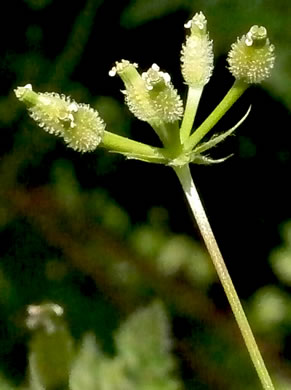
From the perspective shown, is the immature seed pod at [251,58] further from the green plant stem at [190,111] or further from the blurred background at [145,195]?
the blurred background at [145,195]

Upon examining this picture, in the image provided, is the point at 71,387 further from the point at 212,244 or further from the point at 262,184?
the point at 262,184

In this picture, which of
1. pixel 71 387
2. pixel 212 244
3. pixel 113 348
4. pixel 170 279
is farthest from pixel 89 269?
pixel 212 244

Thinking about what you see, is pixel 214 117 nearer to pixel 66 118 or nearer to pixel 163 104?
pixel 163 104

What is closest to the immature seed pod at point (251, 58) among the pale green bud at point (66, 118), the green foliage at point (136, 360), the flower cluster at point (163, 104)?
the flower cluster at point (163, 104)

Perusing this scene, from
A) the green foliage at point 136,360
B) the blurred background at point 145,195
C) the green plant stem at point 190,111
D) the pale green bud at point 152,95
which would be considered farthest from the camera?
the blurred background at point 145,195

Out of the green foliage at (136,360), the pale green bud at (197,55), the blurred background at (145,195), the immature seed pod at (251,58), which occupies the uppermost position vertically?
the blurred background at (145,195)

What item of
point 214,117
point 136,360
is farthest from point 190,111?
point 136,360
